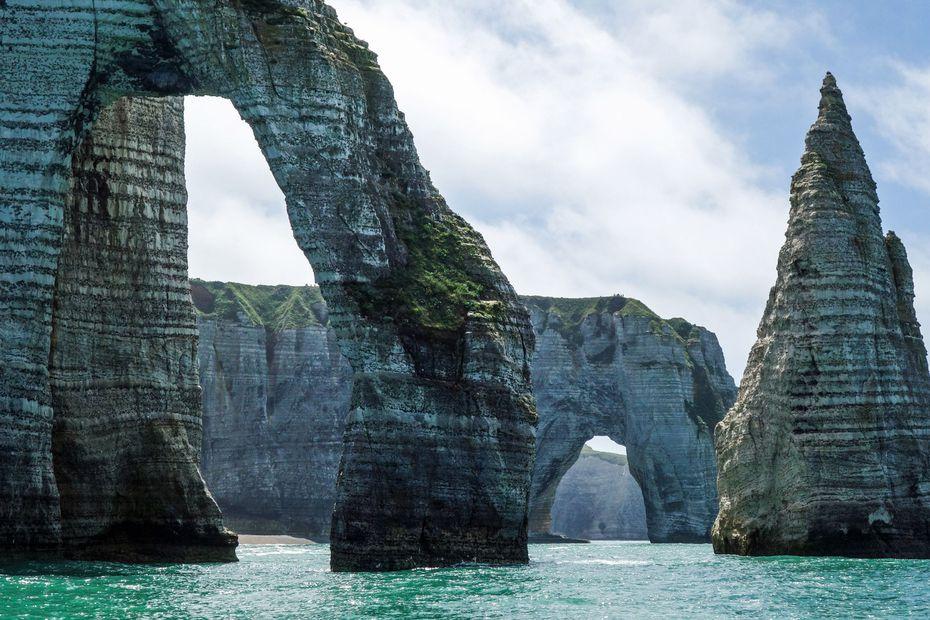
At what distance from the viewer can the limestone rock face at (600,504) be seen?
180 m

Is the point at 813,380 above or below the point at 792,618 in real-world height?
above

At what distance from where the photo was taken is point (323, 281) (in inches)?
1930

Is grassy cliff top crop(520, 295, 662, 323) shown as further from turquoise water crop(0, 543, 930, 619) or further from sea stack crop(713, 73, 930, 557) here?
turquoise water crop(0, 543, 930, 619)

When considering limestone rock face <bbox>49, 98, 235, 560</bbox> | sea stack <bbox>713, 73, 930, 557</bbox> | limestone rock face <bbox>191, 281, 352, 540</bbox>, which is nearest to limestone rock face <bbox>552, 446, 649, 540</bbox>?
limestone rock face <bbox>191, 281, 352, 540</bbox>

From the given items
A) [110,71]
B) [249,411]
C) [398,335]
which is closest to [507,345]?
[398,335]

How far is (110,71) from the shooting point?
49.7m

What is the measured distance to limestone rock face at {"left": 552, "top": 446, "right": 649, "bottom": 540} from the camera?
180 m

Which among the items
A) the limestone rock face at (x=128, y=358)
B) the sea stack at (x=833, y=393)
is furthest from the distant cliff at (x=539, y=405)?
the limestone rock face at (x=128, y=358)

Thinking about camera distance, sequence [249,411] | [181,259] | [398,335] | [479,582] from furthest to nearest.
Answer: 1. [249,411]
2. [181,259]
3. [398,335]
4. [479,582]

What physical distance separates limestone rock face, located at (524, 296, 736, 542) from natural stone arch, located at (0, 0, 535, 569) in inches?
2927

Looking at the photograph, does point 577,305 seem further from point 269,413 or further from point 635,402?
point 269,413

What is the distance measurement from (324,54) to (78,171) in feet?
33.9

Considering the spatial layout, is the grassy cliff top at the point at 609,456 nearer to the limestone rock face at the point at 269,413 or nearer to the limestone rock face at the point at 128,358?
the limestone rock face at the point at 269,413

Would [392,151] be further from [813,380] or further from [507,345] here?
[813,380]
